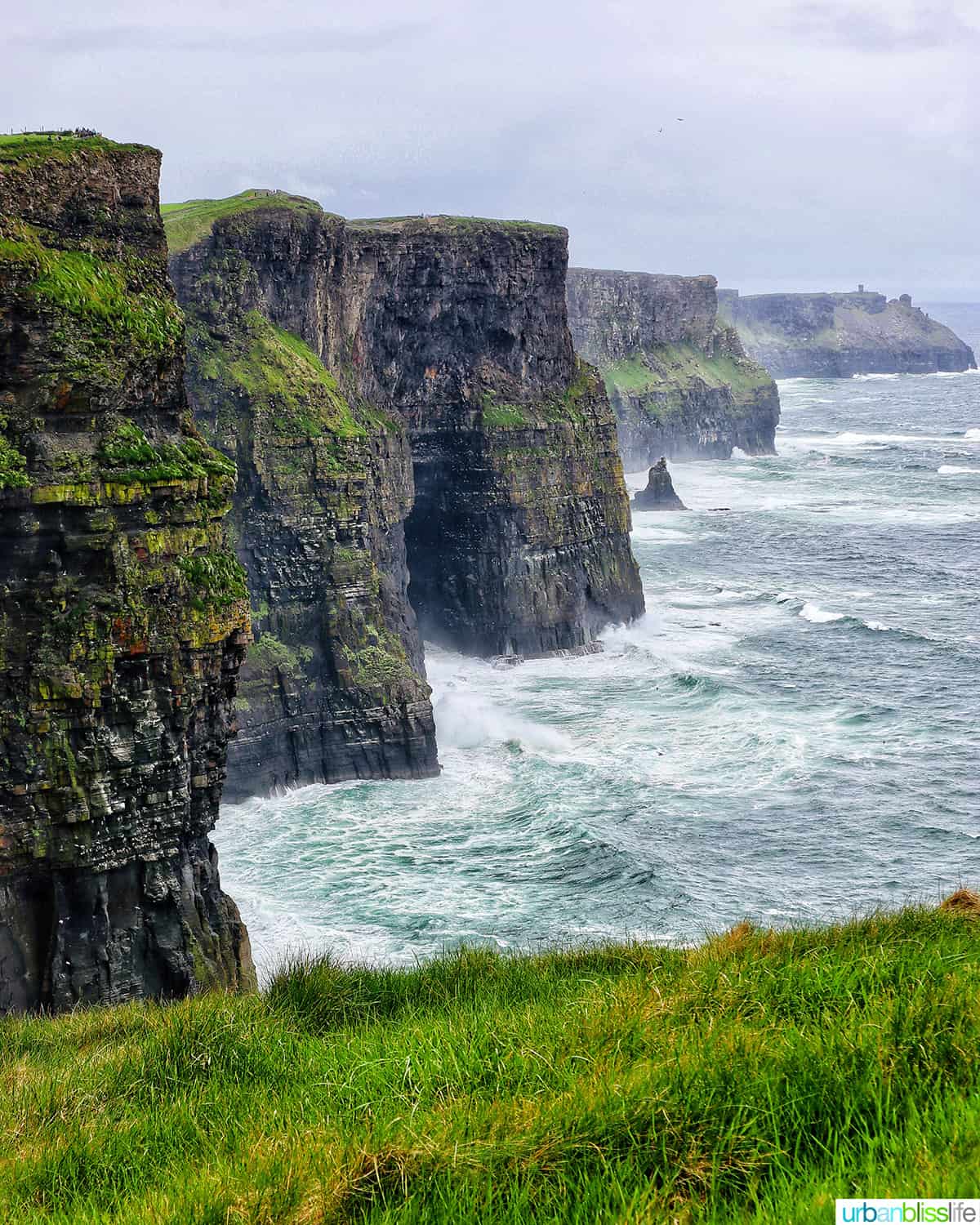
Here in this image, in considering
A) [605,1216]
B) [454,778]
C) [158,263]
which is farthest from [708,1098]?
[454,778]

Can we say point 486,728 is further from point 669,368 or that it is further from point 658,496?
point 669,368

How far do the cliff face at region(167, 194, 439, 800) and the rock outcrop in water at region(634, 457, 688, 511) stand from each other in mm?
56920

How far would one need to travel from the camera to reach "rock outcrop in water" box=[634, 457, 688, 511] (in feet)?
315

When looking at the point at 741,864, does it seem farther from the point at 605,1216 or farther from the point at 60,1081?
the point at 605,1216

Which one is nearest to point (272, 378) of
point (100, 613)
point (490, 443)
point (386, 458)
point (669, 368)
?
point (386, 458)

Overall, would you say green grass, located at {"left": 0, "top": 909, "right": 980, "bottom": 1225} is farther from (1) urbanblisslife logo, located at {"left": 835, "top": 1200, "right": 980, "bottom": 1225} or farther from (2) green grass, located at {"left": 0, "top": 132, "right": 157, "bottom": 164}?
(2) green grass, located at {"left": 0, "top": 132, "right": 157, "bottom": 164}

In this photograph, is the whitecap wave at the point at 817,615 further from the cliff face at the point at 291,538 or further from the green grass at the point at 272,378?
the green grass at the point at 272,378

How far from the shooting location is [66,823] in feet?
65.0

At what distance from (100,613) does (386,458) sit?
2727 cm

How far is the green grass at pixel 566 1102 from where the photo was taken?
6.23 metres

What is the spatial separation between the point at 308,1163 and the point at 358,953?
20.6m

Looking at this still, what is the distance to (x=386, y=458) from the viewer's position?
153 feet

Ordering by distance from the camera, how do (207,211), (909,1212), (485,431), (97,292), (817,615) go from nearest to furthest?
(909,1212) < (97,292) < (207,211) < (485,431) < (817,615)

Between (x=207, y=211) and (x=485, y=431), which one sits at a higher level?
(x=207, y=211)
